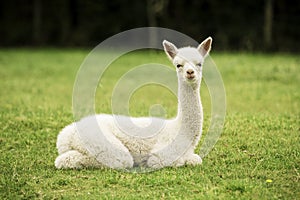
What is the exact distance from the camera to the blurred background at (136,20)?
28.5 meters

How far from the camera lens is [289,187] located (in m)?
5.34

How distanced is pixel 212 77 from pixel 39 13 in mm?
20427

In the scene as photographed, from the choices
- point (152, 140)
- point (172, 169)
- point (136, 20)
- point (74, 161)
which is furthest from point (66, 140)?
point (136, 20)

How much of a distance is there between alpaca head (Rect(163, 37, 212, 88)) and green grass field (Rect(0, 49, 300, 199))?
108cm

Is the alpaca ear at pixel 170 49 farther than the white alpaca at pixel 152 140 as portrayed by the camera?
Yes

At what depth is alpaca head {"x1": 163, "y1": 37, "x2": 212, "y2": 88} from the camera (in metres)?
5.86

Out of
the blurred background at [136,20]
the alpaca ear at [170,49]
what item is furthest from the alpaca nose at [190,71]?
the blurred background at [136,20]

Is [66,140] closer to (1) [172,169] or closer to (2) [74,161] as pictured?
(2) [74,161]

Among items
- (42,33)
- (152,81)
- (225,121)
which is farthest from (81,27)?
(225,121)

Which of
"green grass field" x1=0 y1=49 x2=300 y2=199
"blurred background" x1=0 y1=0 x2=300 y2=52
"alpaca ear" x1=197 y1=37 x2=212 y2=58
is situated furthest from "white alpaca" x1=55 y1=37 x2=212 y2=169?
"blurred background" x1=0 y1=0 x2=300 y2=52

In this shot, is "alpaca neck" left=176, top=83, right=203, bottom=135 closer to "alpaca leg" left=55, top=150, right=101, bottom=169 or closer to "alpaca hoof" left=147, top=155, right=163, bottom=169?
"alpaca hoof" left=147, top=155, right=163, bottom=169

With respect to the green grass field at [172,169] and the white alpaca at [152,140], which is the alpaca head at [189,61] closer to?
the white alpaca at [152,140]

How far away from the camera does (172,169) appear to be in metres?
5.98

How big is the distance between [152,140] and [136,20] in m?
26.2
